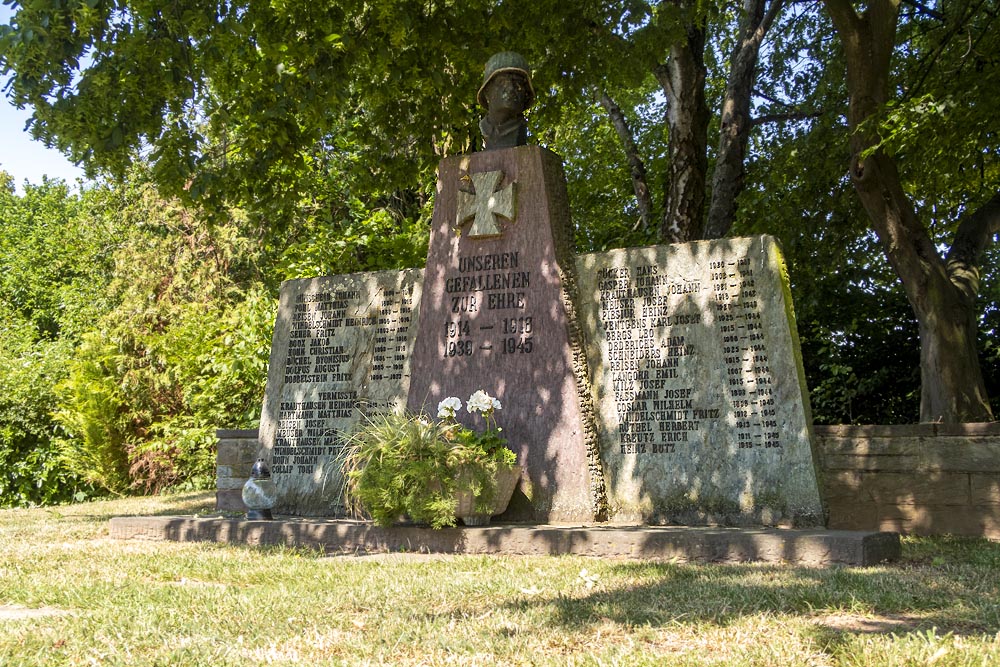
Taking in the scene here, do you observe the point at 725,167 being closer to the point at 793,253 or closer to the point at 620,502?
the point at 793,253

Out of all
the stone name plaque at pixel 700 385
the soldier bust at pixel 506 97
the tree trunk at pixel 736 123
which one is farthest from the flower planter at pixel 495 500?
the tree trunk at pixel 736 123

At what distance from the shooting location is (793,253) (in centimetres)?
1430

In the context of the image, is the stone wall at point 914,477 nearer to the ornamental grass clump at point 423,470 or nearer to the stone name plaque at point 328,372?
the ornamental grass clump at point 423,470

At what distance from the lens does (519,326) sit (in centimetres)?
859

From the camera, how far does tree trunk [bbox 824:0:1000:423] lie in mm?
10031

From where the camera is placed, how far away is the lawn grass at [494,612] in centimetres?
377

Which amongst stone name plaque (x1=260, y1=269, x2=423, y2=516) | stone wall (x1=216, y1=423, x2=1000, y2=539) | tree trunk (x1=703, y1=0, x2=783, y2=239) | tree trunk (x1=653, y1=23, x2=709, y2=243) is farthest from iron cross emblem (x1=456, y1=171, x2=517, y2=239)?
tree trunk (x1=703, y1=0, x2=783, y2=239)

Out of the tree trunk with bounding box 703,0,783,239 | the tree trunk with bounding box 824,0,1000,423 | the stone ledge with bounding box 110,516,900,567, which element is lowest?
the stone ledge with bounding box 110,516,900,567

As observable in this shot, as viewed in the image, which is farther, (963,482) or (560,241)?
(560,241)

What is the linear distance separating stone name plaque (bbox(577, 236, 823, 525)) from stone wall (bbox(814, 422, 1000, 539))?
824 millimetres

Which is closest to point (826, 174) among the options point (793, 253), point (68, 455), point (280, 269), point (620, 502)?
point (793, 253)

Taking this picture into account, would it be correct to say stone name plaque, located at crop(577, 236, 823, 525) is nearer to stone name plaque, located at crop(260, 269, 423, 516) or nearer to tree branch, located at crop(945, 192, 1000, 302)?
stone name plaque, located at crop(260, 269, 423, 516)

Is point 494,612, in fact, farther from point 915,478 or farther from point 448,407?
point 915,478

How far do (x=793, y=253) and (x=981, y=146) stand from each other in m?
3.08
